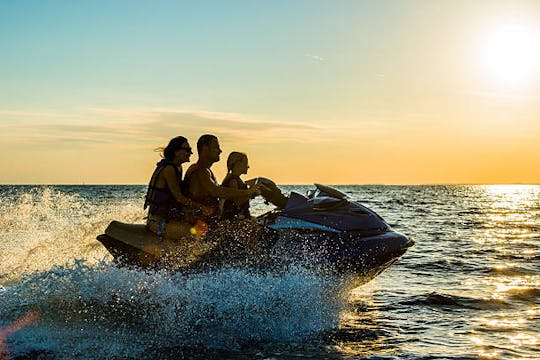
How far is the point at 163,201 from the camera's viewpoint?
7.21 metres

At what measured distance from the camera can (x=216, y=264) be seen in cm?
714

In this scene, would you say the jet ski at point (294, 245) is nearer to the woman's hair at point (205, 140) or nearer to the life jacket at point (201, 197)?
the life jacket at point (201, 197)

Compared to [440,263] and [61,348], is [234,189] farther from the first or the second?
[440,263]

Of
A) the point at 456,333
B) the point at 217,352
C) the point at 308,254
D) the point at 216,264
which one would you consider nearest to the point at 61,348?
the point at 217,352

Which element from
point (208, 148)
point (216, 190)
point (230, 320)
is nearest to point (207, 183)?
point (216, 190)

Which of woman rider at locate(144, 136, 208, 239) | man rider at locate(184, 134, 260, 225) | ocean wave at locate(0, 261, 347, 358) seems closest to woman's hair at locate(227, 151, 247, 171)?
man rider at locate(184, 134, 260, 225)

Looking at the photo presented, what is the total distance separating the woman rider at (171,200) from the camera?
710cm

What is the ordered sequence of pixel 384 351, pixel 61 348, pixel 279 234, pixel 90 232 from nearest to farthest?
1. pixel 61 348
2. pixel 384 351
3. pixel 279 234
4. pixel 90 232

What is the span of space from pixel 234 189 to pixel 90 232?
5286mm

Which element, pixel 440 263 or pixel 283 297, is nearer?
pixel 283 297

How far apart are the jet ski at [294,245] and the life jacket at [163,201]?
12.0 inches

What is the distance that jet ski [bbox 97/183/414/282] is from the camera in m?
7.14

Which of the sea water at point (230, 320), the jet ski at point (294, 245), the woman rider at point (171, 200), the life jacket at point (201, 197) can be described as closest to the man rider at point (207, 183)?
the life jacket at point (201, 197)

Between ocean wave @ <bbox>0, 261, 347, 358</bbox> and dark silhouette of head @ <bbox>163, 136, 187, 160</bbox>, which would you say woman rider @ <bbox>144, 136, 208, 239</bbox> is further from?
ocean wave @ <bbox>0, 261, 347, 358</bbox>
